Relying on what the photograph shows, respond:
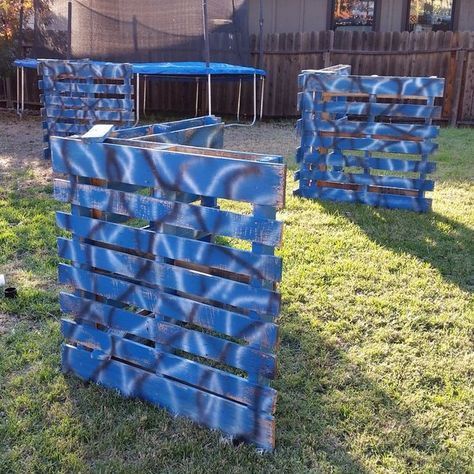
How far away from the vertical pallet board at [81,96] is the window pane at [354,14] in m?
8.42

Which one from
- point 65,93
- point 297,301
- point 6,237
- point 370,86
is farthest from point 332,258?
point 65,93

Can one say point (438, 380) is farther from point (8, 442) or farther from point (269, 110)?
point (269, 110)

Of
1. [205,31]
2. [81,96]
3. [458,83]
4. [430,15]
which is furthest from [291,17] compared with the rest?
[81,96]

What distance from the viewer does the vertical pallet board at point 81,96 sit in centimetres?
799

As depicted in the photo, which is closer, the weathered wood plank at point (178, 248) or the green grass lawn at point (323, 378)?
the weathered wood plank at point (178, 248)

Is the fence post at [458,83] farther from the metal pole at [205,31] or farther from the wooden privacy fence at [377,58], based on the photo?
the metal pole at [205,31]

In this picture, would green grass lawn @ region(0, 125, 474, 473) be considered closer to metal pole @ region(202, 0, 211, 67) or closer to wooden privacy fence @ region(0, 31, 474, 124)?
metal pole @ region(202, 0, 211, 67)

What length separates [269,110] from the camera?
1355 cm

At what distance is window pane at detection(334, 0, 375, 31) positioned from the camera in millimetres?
14648

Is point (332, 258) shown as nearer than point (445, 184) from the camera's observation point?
Yes

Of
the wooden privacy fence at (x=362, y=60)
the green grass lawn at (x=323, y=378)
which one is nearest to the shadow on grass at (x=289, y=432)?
the green grass lawn at (x=323, y=378)

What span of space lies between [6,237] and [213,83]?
9568 mm

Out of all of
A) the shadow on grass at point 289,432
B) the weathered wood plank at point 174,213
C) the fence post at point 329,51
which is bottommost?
the shadow on grass at point 289,432

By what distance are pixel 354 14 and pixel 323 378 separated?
13.4 meters
